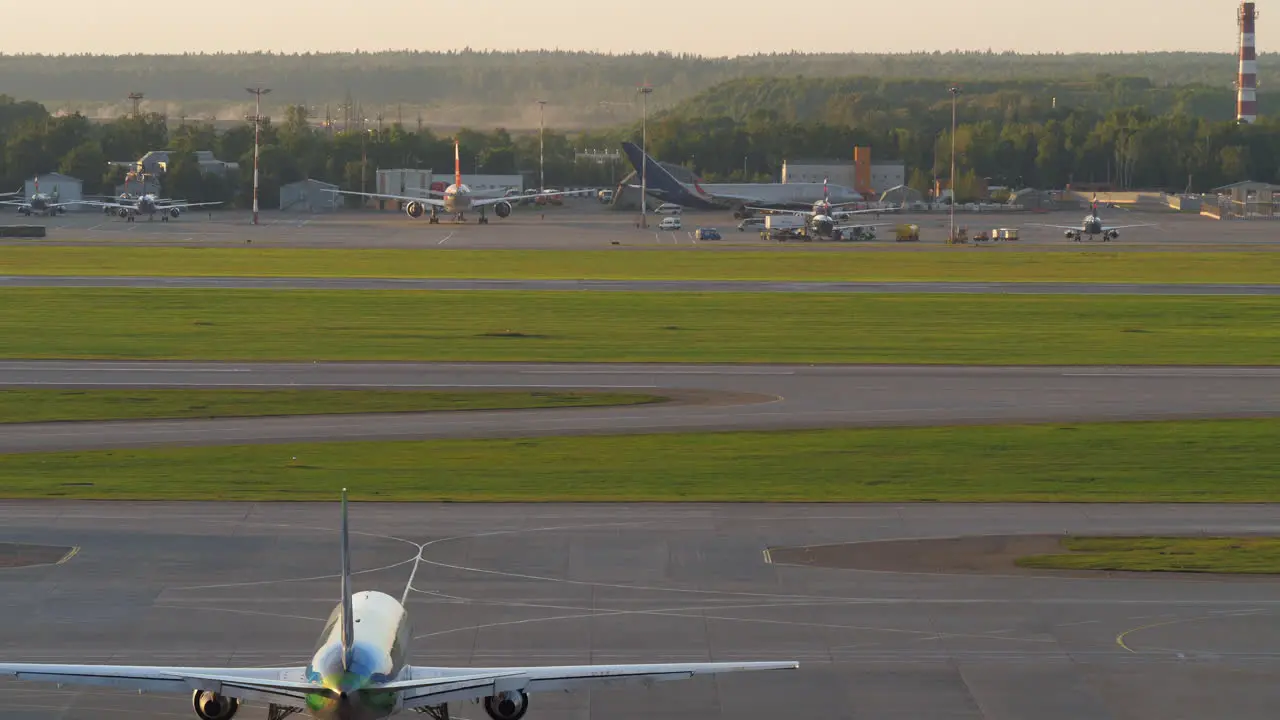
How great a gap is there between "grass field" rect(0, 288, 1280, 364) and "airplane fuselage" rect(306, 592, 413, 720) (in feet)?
173

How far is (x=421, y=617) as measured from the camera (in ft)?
105

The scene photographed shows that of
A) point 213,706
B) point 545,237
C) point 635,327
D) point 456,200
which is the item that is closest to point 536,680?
point 213,706

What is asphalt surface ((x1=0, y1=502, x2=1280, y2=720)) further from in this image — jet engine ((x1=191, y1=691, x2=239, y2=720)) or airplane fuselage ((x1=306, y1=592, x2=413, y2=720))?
airplane fuselage ((x1=306, y1=592, x2=413, y2=720))

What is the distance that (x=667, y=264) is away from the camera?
443 ft

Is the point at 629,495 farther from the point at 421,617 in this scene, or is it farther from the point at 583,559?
the point at 421,617

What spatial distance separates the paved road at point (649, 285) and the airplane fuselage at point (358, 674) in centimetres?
8694

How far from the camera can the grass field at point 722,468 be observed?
44438 mm

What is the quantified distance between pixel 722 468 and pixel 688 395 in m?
14.7

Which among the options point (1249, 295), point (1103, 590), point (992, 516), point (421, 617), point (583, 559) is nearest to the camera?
point (421, 617)

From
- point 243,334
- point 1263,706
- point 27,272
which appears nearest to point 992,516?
point 1263,706

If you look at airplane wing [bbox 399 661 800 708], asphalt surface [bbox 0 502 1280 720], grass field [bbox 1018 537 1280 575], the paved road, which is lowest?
asphalt surface [bbox 0 502 1280 720]

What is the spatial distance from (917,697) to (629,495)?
18189mm

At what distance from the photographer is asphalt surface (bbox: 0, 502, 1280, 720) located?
27.0 meters

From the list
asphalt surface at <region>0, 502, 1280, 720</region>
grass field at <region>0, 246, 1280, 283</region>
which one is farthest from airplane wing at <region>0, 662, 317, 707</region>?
grass field at <region>0, 246, 1280, 283</region>
